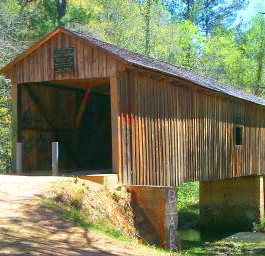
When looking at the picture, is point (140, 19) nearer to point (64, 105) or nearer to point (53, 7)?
point (53, 7)

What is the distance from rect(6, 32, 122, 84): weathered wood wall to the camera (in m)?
14.2

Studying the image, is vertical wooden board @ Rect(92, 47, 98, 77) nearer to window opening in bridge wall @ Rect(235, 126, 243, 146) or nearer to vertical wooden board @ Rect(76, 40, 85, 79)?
vertical wooden board @ Rect(76, 40, 85, 79)

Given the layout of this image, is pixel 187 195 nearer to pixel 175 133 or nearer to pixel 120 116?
pixel 175 133

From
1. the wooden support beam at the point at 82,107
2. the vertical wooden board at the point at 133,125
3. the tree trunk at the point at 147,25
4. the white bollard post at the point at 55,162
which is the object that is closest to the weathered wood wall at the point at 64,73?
the vertical wooden board at the point at 133,125

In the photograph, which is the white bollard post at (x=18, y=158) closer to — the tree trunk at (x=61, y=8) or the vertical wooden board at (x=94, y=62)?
the vertical wooden board at (x=94, y=62)

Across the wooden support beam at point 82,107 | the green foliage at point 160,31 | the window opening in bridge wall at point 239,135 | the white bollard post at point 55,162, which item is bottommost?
the white bollard post at point 55,162

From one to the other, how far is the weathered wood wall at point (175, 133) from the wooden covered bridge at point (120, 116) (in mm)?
26

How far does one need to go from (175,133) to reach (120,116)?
2794mm

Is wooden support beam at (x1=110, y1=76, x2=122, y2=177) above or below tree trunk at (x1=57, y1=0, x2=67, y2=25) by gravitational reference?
below

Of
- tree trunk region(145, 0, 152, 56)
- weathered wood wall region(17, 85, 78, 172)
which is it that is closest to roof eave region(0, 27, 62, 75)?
weathered wood wall region(17, 85, 78, 172)

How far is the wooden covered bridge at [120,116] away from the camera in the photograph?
14203mm

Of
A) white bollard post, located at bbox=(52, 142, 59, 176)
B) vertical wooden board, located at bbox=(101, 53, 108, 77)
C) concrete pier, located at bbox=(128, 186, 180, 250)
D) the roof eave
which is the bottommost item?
concrete pier, located at bbox=(128, 186, 180, 250)

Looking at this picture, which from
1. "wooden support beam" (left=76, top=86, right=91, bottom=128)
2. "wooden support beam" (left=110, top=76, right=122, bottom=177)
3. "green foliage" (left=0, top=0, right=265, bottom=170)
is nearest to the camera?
"wooden support beam" (left=110, top=76, right=122, bottom=177)

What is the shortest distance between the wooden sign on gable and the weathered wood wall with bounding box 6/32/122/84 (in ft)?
0.29
